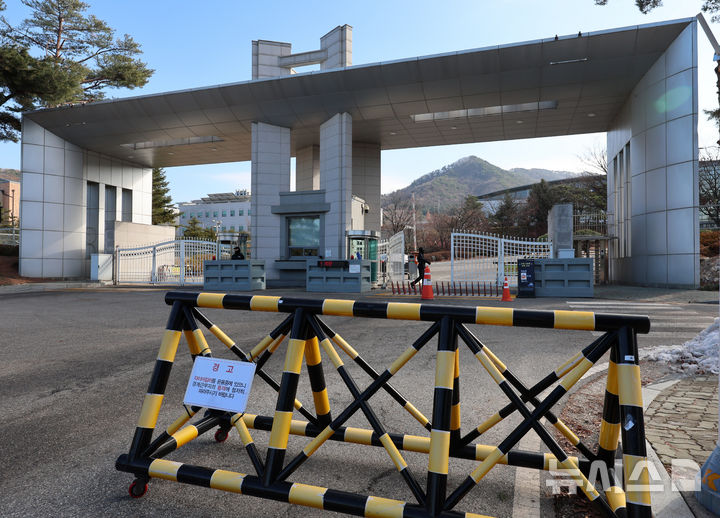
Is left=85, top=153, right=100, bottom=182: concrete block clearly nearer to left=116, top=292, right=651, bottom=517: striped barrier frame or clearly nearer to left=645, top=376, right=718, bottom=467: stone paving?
left=116, top=292, right=651, bottom=517: striped barrier frame

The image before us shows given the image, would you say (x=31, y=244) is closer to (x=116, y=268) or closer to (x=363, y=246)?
(x=116, y=268)

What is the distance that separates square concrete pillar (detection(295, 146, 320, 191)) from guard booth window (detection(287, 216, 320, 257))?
582 centimetres

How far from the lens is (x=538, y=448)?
3.53 m

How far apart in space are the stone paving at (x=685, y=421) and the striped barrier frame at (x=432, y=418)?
2.45 feet

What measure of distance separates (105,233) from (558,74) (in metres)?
28.6

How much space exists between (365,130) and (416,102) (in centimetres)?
502

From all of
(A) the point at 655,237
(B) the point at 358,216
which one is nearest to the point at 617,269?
(A) the point at 655,237

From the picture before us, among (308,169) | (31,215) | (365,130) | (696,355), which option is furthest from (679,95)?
(31,215)

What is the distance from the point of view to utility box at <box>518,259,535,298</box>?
16.6 metres

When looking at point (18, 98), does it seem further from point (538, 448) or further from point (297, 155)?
point (538, 448)

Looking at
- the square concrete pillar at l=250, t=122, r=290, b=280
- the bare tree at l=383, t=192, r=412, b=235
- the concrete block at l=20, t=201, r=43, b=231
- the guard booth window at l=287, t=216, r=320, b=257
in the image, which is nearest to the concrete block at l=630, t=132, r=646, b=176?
the guard booth window at l=287, t=216, r=320, b=257

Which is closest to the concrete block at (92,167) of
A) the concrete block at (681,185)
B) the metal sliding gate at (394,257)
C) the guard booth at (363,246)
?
the guard booth at (363,246)

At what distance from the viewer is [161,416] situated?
4.16 m

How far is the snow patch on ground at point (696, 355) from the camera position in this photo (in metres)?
5.47
